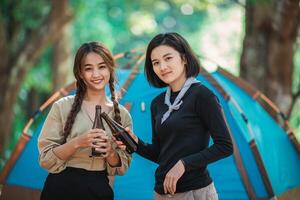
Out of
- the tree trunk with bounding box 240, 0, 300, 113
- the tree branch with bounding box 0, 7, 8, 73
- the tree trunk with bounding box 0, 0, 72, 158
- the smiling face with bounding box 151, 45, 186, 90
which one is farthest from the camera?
the tree trunk with bounding box 0, 0, 72, 158

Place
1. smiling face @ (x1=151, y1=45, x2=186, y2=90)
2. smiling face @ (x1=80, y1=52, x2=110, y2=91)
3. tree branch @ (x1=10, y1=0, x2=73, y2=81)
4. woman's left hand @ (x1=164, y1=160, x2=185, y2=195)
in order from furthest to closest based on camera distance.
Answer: tree branch @ (x1=10, y1=0, x2=73, y2=81)
smiling face @ (x1=80, y1=52, x2=110, y2=91)
smiling face @ (x1=151, y1=45, x2=186, y2=90)
woman's left hand @ (x1=164, y1=160, x2=185, y2=195)

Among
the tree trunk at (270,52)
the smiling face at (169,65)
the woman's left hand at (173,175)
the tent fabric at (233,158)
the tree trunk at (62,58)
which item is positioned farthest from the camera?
the tree trunk at (62,58)

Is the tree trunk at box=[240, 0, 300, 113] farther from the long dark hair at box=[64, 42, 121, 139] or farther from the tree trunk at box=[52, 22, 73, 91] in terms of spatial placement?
the tree trunk at box=[52, 22, 73, 91]

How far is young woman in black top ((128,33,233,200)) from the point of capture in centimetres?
252

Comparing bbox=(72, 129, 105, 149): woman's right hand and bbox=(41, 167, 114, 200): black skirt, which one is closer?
bbox=(72, 129, 105, 149): woman's right hand

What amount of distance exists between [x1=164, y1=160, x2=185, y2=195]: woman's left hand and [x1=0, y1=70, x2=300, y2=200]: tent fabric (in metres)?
1.59

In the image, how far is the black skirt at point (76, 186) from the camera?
8.95 ft

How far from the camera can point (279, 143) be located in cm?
476

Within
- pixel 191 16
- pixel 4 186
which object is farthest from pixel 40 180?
pixel 191 16

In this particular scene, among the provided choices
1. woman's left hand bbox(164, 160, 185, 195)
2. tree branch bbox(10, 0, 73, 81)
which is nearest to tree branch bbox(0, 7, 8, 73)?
tree branch bbox(10, 0, 73, 81)

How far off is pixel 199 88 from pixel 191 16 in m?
27.7

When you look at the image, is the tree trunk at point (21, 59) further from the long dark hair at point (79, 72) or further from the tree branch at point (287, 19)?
the long dark hair at point (79, 72)

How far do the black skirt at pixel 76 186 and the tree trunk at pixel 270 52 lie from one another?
375cm

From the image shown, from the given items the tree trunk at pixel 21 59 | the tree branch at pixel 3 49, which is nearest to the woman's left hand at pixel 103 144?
the tree branch at pixel 3 49
